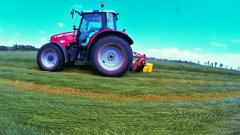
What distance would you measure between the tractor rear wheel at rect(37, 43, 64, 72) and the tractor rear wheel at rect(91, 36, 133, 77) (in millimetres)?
1738

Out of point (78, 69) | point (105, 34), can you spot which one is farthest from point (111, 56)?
point (78, 69)

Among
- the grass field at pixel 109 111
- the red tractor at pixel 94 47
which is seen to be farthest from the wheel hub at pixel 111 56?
the grass field at pixel 109 111

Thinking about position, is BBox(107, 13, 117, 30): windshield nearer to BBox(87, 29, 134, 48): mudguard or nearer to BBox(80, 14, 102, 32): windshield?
BBox(80, 14, 102, 32): windshield

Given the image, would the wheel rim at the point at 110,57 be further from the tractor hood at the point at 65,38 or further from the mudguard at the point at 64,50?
the tractor hood at the point at 65,38

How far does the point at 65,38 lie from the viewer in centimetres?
1602

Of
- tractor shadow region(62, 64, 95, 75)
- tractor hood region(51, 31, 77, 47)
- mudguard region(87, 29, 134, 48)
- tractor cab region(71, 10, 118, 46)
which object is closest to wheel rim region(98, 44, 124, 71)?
mudguard region(87, 29, 134, 48)

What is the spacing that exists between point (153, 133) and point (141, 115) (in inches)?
41.3

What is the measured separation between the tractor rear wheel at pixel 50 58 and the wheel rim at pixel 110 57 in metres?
1.93


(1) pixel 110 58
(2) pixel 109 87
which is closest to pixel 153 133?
(2) pixel 109 87

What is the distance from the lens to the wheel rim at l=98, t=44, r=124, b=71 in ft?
47.0

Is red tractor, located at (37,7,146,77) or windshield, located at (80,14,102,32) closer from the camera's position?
red tractor, located at (37,7,146,77)

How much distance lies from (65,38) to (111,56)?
9.13 feet

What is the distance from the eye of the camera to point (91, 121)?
7625mm

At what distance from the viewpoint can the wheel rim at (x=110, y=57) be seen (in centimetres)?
1434
